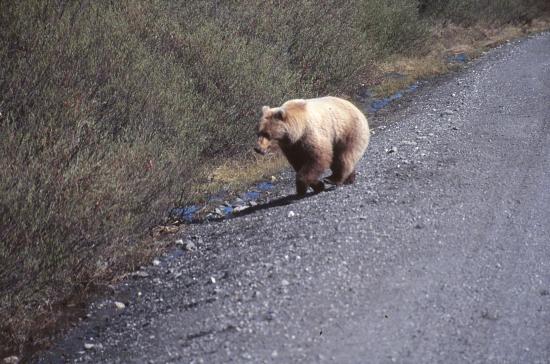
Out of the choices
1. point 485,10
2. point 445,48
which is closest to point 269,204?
point 445,48

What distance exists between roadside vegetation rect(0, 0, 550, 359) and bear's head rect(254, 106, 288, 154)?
1306mm

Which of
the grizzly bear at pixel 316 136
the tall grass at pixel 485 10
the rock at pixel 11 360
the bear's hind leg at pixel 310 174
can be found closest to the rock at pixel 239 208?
the grizzly bear at pixel 316 136

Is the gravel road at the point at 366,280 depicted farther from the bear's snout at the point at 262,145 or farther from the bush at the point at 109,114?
the bear's snout at the point at 262,145

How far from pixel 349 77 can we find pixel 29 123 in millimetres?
10390

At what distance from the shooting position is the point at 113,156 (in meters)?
7.51

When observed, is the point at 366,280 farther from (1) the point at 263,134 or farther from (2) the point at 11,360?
(2) the point at 11,360

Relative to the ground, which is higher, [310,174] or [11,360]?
[310,174]

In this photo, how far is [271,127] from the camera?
25.0 feet

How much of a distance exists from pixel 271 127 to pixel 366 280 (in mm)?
2397

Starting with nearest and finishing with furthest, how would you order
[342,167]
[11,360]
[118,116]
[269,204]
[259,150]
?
1. [11,360]
2. [259,150]
3. [342,167]
4. [269,204]
5. [118,116]

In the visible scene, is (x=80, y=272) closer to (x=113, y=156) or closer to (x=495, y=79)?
(x=113, y=156)

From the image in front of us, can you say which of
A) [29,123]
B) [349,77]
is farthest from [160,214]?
[349,77]

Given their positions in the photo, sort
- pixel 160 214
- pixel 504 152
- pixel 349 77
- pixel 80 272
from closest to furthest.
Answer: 1. pixel 80 272
2. pixel 160 214
3. pixel 504 152
4. pixel 349 77

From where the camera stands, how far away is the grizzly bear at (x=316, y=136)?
25.1ft
